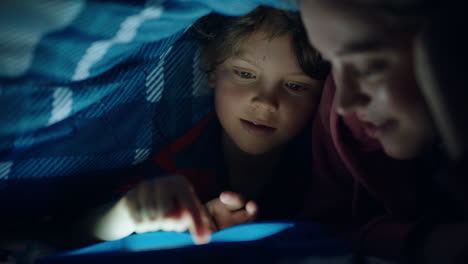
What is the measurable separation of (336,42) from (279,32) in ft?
1.19

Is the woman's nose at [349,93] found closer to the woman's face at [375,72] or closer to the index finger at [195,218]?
the woman's face at [375,72]

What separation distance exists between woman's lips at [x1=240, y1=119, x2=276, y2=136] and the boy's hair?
0.51 feet

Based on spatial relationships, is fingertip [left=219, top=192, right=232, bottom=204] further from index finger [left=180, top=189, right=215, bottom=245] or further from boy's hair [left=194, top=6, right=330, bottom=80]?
boy's hair [left=194, top=6, right=330, bottom=80]

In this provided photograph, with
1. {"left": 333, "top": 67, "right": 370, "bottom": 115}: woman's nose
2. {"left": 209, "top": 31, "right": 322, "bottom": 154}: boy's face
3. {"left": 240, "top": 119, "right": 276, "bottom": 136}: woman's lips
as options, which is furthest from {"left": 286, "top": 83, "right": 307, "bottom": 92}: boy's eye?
{"left": 333, "top": 67, "right": 370, "bottom": 115}: woman's nose

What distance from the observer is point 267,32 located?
80cm

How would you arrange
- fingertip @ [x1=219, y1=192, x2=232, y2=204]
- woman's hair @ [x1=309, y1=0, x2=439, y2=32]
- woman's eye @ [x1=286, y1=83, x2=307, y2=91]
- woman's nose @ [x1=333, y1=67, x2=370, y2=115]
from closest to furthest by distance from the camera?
woman's hair @ [x1=309, y1=0, x2=439, y2=32], woman's nose @ [x1=333, y1=67, x2=370, y2=115], fingertip @ [x1=219, y1=192, x2=232, y2=204], woman's eye @ [x1=286, y1=83, x2=307, y2=91]

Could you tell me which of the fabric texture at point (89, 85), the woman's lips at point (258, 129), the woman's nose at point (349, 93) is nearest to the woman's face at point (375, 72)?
the woman's nose at point (349, 93)

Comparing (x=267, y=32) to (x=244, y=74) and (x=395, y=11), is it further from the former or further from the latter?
(x=395, y=11)

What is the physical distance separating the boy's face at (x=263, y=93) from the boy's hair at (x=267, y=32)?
0.05ft

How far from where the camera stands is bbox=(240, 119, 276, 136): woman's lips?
855 millimetres

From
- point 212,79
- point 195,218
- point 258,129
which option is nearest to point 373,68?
point 195,218

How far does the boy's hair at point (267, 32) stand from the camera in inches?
31.3

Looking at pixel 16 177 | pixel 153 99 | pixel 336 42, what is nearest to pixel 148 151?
pixel 153 99

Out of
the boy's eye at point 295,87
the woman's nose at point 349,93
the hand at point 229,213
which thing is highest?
the boy's eye at point 295,87
